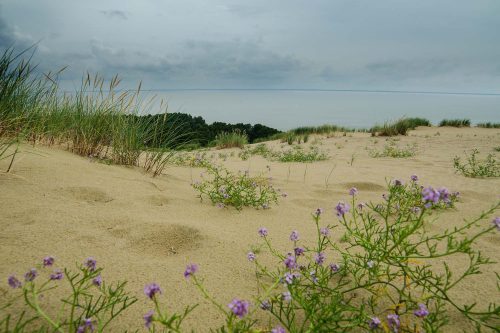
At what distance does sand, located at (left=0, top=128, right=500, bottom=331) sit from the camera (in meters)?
1.48

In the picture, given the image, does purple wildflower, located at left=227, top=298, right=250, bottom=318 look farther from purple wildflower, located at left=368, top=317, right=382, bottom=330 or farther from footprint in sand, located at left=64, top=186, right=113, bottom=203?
footprint in sand, located at left=64, top=186, right=113, bottom=203

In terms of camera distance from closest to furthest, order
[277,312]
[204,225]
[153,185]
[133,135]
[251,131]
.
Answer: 1. [277,312]
2. [204,225]
3. [153,185]
4. [133,135]
5. [251,131]

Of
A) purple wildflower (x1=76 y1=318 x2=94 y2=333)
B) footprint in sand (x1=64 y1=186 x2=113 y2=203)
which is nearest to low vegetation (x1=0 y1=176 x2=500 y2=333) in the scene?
purple wildflower (x1=76 y1=318 x2=94 y2=333)

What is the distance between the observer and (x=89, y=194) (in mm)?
2473

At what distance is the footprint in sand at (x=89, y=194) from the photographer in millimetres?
2404

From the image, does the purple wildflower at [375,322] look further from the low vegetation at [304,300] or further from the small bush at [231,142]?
the small bush at [231,142]

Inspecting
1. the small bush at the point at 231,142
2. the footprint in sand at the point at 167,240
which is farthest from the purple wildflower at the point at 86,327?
the small bush at the point at 231,142

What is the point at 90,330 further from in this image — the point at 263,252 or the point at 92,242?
the point at 263,252

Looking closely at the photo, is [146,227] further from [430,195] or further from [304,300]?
[430,195]

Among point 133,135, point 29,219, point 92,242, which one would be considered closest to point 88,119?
point 133,135

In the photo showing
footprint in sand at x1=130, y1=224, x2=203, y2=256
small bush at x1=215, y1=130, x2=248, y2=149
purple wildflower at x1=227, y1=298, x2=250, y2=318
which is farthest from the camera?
small bush at x1=215, y1=130, x2=248, y2=149

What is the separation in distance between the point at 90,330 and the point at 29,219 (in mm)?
1184

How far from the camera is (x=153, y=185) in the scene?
311 cm

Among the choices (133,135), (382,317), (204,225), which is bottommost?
(382,317)
